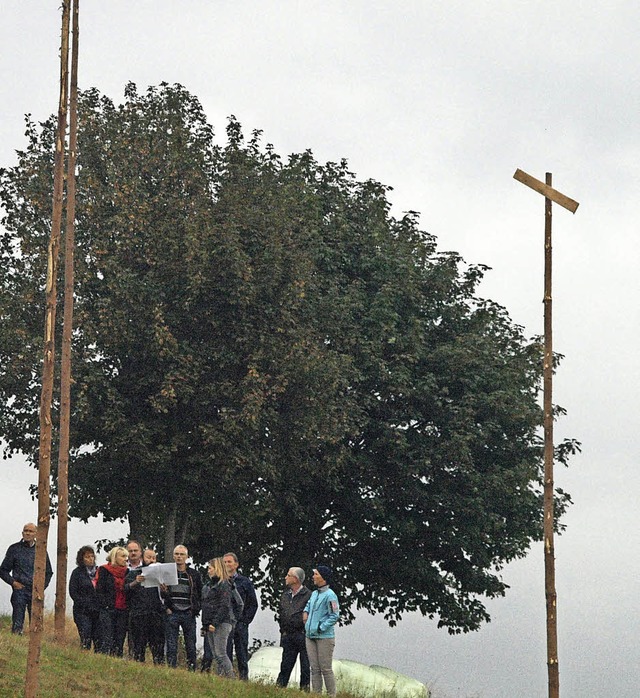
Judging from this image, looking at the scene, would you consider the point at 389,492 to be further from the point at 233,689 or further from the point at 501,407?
the point at 233,689

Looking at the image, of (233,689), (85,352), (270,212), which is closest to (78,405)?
(85,352)

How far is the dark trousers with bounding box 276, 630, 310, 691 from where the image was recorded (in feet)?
70.1

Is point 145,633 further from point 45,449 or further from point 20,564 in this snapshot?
point 45,449

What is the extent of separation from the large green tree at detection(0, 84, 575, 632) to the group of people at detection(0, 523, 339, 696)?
8396 mm

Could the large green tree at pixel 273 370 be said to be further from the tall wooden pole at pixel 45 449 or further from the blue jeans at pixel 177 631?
the tall wooden pole at pixel 45 449

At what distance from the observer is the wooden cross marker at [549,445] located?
20562mm

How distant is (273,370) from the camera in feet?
103

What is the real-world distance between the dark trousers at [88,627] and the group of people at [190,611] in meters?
0.02

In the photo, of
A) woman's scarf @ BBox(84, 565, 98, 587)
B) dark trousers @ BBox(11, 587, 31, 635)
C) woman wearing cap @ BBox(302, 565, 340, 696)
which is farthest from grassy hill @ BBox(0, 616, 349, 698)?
dark trousers @ BBox(11, 587, 31, 635)

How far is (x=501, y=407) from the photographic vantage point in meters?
36.3

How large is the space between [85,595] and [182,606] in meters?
1.76

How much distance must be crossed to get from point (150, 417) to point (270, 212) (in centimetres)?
616

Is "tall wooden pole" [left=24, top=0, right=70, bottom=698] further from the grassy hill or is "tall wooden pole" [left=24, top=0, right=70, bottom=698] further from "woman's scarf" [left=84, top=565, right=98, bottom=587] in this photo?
"woman's scarf" [left=84, top=565, right=98, bottom=587]

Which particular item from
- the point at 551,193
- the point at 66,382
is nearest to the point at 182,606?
the point at 66,382
